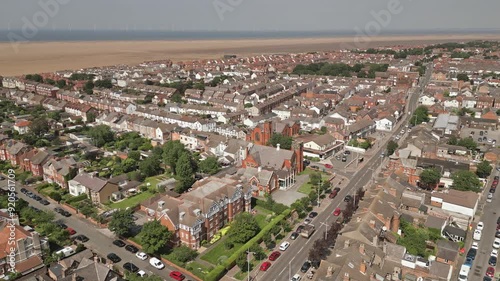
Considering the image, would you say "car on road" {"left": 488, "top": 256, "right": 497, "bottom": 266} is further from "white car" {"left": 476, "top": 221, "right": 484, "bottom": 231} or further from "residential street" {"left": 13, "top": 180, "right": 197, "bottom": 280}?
"residential street" {"left": 13, "top": 180, "right": 197, "bottom": 280}

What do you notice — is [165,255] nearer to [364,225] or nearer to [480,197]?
[364,225]

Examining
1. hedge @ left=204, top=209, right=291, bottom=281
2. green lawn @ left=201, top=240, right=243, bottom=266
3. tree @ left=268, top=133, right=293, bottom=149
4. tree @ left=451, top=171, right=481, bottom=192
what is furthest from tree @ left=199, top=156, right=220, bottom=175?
tree @ left=451, top=171, right=481, bottom=192

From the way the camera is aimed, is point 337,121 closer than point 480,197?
No

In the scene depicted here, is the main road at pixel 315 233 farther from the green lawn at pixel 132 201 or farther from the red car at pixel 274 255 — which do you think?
the green lawn at pixel 132 201

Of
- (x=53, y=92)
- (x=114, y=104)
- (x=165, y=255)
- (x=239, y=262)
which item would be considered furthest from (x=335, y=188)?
(x=53, y=92)

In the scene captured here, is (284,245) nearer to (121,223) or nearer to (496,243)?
(121,223)

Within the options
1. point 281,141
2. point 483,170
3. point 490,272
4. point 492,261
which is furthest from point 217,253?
point 483,170
